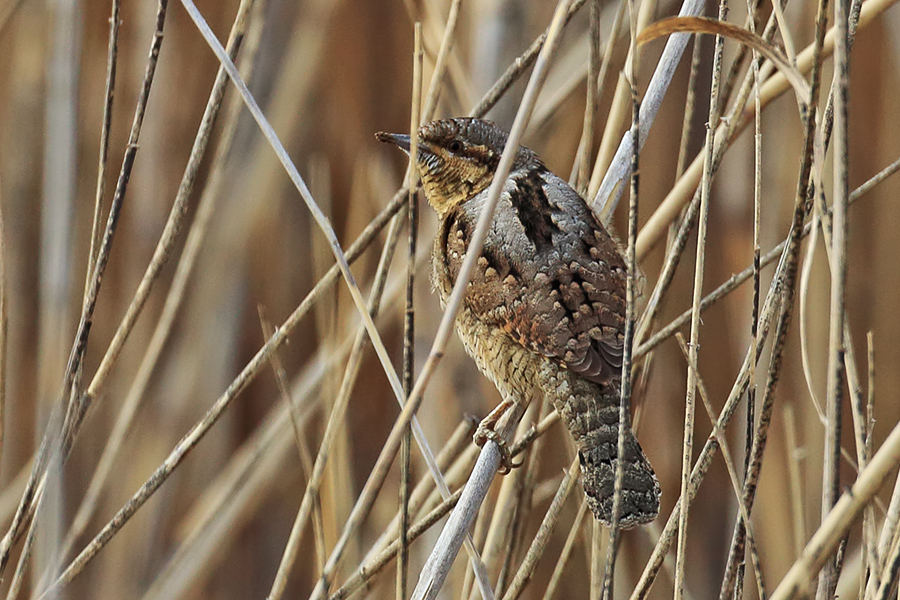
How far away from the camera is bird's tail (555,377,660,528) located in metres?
1.15

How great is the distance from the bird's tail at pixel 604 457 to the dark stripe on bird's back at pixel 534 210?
0.75ft

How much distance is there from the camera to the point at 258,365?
1.28 meters

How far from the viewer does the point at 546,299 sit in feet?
4.48

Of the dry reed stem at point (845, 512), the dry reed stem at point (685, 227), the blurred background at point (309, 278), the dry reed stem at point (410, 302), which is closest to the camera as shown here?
the dry reed stem at point (845, 512)

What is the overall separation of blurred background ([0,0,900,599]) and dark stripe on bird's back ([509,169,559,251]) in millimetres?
365

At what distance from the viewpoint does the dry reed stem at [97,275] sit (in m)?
1.14

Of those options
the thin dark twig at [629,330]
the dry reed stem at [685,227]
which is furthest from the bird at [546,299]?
the thin dark twig at [629,330]

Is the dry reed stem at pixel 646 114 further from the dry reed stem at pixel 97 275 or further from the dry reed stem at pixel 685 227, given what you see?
the dry reed stem at pixel 97 275

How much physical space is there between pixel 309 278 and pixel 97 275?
5.05ft

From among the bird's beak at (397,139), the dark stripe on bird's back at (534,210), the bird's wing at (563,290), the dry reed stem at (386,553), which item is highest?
the bird's beak at (397,139)

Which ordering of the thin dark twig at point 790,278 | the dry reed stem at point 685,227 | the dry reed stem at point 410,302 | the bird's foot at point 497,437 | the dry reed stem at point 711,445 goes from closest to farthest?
the thin dark twig at point 790,278 → the dry reed stem at point 410,302 → the dry reed stem at point 711,445 → the dry reed stem at point 685,227 → the bird's foot at point 497,437

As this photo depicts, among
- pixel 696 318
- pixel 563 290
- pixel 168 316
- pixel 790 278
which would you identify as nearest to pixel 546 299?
pixel 563 290

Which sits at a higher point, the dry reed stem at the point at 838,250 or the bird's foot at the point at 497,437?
the dry reed stem at the point at 838,250

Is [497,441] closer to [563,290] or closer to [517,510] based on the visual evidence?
[517,510]
